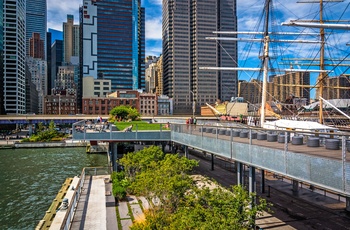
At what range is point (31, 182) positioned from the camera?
41.3 m

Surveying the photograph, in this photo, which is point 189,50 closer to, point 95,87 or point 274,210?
point 95,87

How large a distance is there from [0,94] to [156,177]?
16156 centimetres

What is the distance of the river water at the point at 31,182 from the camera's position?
90.0 ft

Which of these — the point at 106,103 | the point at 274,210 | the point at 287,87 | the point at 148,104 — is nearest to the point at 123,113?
the point at 274,210

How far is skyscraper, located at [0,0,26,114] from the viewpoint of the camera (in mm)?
158250

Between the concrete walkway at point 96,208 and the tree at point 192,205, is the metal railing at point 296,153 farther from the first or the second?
the concrete walkway at point 96,208

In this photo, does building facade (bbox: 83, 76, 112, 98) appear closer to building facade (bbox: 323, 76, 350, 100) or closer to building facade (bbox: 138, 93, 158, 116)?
building facade (bbox: 138, 93, 158, 116)

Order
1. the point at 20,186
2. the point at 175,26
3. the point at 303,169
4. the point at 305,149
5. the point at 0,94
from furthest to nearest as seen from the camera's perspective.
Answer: the point at 175,26
the point at 0,94
the point at 20,186
the point at 305,149
the point at 303,169

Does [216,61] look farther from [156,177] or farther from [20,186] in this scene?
[156,177]

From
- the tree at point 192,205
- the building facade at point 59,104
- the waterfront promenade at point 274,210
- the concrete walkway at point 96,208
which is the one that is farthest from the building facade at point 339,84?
the building facade at point 59,104

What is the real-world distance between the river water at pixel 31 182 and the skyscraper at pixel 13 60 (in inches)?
4092

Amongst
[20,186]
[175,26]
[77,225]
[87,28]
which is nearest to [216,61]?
[175,26]

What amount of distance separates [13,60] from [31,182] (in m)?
142

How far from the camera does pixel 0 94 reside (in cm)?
15325
